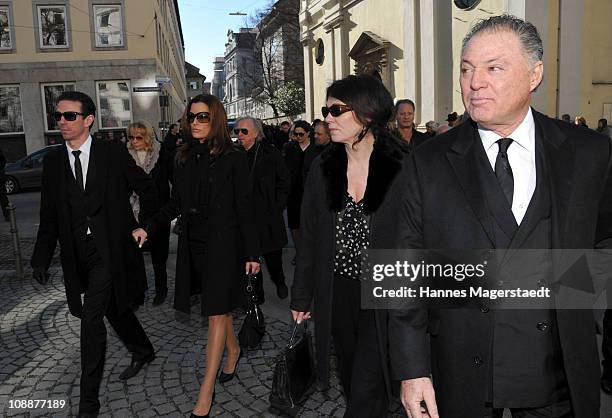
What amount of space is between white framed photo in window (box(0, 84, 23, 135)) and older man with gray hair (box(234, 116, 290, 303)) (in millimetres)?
25087

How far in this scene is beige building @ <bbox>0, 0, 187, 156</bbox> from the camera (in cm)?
2694

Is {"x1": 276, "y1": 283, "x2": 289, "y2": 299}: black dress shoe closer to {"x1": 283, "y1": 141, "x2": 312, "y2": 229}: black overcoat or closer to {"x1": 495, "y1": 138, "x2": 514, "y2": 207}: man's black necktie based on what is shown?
{"x1": 283, "y1": 141, "x2": 312, "y2": 229}: black overcoat

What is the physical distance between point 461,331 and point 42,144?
2927cm

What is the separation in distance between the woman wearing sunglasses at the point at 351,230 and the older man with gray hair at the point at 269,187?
126 inches

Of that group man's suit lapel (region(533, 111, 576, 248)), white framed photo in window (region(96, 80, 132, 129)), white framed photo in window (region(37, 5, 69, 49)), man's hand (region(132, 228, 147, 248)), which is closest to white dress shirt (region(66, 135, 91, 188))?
man's hand (region(132, 228, 147, 248))

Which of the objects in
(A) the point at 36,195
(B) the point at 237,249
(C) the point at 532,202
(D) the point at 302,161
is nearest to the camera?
(C) the point at 532,202

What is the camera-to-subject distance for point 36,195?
17.9m

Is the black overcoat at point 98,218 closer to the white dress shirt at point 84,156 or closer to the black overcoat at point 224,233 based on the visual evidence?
the white dress shirt at point 84,156

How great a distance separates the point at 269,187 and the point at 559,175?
4.65m

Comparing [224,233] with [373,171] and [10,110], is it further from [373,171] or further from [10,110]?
[10,110]

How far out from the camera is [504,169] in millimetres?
1911

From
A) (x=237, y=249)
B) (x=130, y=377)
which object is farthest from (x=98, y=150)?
(x=130, y=377)

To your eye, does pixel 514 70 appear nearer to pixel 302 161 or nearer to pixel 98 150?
pixel 98 150

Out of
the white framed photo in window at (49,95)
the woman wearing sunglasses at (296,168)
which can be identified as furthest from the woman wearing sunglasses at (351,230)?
the white framed photo in window at (49,95)
